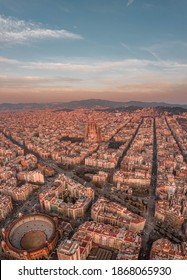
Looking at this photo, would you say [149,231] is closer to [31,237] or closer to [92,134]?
[31,237]

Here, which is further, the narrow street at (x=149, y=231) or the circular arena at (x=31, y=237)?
the narrow street at (x=149, y=231)

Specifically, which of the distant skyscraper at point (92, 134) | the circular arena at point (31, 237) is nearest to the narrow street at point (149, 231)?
the circular arena at point (31, 237)

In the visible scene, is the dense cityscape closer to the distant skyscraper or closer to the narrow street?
the narrow street

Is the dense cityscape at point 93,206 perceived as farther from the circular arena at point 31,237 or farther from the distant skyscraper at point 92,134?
the distant skyscraper at point 92,134

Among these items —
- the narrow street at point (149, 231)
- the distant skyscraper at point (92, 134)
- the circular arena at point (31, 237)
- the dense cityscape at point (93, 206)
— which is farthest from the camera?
the distant skyscraper at point (92, 134)

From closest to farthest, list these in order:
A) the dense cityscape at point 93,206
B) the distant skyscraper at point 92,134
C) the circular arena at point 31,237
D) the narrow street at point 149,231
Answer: the circular arena at point 31,237 → the dense cityscape at point 93,206 → the narrow street at point 149,231 → the distant skyscraper at point 92,134

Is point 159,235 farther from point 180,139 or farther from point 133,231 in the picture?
point 180,139

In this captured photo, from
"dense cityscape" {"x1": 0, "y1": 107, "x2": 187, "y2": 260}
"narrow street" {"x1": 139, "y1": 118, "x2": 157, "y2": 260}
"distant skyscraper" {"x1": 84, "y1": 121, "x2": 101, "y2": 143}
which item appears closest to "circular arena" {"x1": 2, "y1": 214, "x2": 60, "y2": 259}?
"dense cityscape" {"x1": 0, "y1": 107, "x2": 187, "y2": 260}

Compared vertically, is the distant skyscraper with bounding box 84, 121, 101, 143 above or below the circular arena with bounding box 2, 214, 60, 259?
above

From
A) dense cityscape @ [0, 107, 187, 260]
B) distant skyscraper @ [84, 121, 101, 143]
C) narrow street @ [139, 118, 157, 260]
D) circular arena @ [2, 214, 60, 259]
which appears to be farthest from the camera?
distant skyscraper @ [84, 121, 101, 143]
